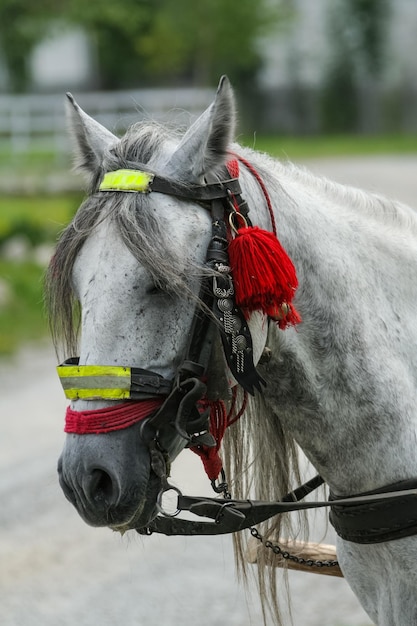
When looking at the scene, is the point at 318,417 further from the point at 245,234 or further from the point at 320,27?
the point at 320,27

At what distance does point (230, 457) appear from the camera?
8.84 feet

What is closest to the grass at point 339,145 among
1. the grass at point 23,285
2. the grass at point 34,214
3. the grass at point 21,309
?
the grass at point 34,214

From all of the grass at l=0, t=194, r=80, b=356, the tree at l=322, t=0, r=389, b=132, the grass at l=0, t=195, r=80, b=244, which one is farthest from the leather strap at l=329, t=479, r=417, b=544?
the tree at l=322, t=0, r=389, b=132

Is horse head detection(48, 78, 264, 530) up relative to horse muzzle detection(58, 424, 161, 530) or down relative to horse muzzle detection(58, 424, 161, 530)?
up

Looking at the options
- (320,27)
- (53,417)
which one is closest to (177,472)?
(53,417)

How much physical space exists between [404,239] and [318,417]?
56 cm

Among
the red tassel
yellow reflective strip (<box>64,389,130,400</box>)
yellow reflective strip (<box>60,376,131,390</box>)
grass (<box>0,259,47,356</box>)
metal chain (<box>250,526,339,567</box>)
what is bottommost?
grass (<box>0,259,47,356</box>)

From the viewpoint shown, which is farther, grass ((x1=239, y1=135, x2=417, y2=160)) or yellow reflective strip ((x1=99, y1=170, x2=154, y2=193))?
grass ((x1=239, y1=135, x2=417, y2=160))

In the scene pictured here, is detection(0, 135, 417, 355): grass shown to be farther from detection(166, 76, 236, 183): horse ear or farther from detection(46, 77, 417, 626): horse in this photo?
detection(166, 76, 236, 183): horse ear

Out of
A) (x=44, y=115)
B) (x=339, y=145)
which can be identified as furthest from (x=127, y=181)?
(x=339, y=145)

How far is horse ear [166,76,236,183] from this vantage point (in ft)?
7.11

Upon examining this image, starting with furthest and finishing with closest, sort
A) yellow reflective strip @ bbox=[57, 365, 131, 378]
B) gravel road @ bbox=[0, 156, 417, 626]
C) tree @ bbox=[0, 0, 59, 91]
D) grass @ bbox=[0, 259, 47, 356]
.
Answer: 1. tree @ bbox=[0, 0, 59, 91]
2. grass @ bbox=[0, 259, 47, 356]
3. gravel road @ bbox=[0, 156, 417, 626]
4. yellow reflective strip @ bbox=[57, 365, 131, 378]

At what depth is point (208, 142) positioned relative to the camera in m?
2.21

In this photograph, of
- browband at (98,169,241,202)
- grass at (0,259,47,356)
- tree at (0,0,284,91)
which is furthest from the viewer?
tree at (0,0,284,91)
